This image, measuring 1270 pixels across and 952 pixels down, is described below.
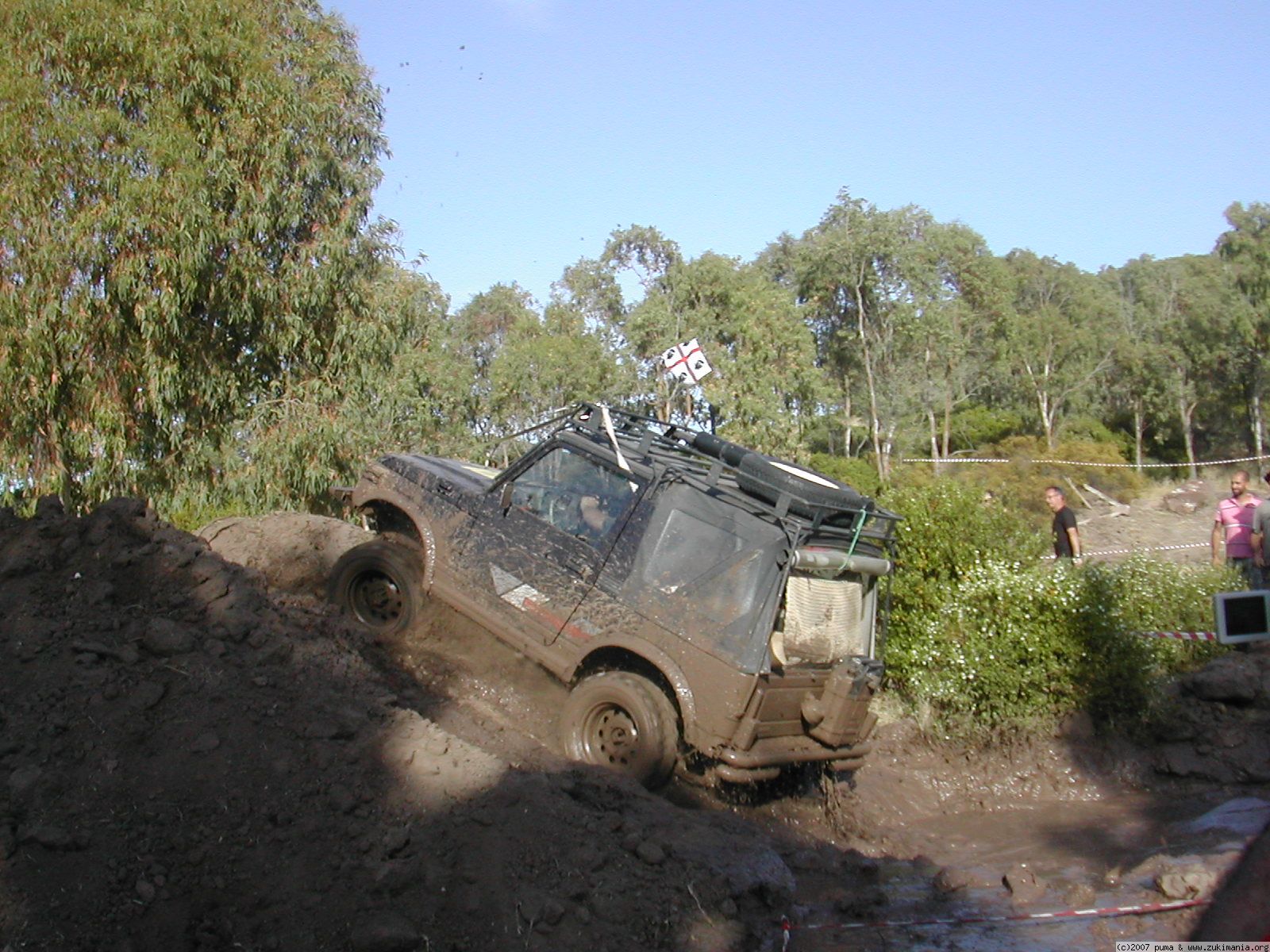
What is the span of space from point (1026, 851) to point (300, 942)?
5021 mm

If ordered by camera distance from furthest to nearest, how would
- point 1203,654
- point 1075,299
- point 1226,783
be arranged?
point 1075,299, point 1203,654, point 1226,783

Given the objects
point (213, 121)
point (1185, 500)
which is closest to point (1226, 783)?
point (213, 121)

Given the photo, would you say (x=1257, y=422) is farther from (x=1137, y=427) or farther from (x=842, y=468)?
(x=842, y=468)

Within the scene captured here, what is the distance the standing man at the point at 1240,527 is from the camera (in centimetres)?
1112

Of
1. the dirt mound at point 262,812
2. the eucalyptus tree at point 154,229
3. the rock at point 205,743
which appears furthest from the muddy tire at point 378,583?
the eucalyptus tree at point 154,229

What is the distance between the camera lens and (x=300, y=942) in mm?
4406

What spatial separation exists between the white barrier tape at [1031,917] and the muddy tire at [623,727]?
1.56 metres

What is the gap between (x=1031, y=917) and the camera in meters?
6.01

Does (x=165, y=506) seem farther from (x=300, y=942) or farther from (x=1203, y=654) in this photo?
(x=1203, y=654)

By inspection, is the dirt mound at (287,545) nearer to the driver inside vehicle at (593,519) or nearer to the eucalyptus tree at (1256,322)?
the driver inside vehicle at (593,519)

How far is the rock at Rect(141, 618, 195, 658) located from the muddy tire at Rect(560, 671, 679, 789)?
2369 millimetres

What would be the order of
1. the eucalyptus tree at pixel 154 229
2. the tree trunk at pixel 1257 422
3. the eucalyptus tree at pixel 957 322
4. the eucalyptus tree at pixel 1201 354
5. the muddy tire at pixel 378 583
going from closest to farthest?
the muddy tire at pixel 378 583, the eucalyptus tree at pixel 154 229, the tree trunk at pixel 1257 422, the eucalyptus tree at pixel 1201 354, the eucalyptus tree at pixel 957 322

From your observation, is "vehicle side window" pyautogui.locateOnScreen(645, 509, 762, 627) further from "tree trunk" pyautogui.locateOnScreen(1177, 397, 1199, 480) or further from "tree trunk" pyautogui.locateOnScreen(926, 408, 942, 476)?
"tree trunk" pyautogui.locateOnScreen(1177, 397, 1199, 480)

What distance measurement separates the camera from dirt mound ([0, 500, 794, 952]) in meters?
4.47
